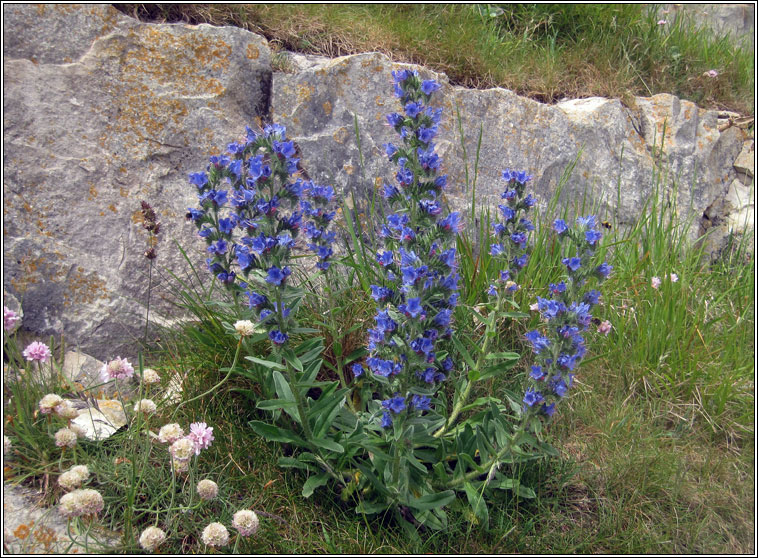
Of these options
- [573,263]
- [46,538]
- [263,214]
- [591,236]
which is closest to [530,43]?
[591,236]

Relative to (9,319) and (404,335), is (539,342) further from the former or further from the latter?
(9,319)

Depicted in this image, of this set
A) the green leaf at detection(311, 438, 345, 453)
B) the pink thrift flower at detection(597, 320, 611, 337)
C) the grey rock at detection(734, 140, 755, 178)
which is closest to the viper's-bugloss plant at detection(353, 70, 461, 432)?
the green leaf at detection(311, 438, 345, 453)

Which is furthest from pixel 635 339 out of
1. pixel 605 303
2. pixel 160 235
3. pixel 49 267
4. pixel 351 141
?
pixel 49 267

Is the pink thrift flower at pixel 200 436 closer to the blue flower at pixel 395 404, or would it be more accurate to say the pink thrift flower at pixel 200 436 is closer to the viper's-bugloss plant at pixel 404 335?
the viper's-bugloss plant at pixel 404 335

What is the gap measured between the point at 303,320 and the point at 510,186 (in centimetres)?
141

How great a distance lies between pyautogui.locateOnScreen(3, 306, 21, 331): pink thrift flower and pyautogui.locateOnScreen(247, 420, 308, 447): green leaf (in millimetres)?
1258

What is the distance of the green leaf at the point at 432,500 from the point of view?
2602 mm

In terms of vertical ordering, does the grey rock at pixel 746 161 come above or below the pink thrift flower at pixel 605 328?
above

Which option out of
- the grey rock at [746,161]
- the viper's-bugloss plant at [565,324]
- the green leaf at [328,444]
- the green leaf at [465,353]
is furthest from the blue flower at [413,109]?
the grey rock at [746,161]

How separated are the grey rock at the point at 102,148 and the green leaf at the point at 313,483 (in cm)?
158

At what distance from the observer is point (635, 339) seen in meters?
3.68

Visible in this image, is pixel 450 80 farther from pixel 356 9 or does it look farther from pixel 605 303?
pixel 605 303

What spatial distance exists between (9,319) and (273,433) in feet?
4.58

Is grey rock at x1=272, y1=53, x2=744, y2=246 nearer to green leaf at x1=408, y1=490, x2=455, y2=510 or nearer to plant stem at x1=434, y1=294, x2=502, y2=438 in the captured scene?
plant stem at x1=434, y1=294, x2=502, y2=438
